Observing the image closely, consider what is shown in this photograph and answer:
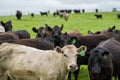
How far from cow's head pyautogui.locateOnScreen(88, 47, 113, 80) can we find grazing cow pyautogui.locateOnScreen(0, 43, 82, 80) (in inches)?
31.7

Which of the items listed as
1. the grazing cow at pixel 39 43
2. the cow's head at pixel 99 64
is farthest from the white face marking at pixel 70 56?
the grazing cow at pixel 39 43

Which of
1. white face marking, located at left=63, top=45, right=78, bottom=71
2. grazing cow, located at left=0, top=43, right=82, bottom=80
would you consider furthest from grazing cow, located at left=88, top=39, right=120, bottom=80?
white face marking, located at left=63, top=45, right=78, bottom=71

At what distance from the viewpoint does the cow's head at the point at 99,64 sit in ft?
28.8

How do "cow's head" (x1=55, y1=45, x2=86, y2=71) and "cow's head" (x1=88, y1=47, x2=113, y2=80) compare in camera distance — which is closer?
"cow's head" (x1=55, y1=45, x2=86, y2=71)

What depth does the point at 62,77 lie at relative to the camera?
8195 mm

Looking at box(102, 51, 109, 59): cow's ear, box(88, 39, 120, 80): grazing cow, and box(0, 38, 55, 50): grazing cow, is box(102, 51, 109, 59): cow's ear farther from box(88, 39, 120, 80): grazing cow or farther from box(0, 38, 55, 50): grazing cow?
box(0, 38, 55, 50): grazing cow

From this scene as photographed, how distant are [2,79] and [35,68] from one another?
3.33 feet

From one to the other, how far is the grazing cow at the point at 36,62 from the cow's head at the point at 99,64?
2.64ft

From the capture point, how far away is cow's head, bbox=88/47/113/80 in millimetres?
8781

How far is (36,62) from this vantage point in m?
8.29

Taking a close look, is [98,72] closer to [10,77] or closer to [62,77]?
[62,77]

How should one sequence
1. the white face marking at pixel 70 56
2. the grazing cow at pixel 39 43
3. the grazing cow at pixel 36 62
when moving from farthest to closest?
1. the grazing cow at pixel 39 43
2. the grazing cow at pixel 36 62
3. the white face marking at pixel 70 56

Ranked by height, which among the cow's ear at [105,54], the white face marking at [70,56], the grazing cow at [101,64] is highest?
the white face marking at [70,56]

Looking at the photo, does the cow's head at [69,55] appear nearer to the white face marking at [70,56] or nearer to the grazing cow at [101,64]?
the white face marking at [70,56]
